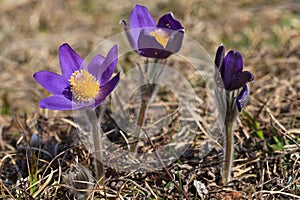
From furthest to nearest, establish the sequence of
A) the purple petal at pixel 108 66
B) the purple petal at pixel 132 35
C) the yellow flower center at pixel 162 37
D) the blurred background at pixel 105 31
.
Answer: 1. the blurred background at pixel 105 31
2. the yellow flower center at pixel 162 37
3. the purple petal at pixel 132 35
4. the purple petal at pixel 108 66

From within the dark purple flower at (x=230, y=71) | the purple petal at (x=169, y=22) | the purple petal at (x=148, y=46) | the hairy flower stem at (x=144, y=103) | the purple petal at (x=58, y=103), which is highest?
the purple petal at (x=169, y=22)

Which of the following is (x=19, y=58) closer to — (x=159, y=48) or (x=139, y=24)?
(x=139, y=24)

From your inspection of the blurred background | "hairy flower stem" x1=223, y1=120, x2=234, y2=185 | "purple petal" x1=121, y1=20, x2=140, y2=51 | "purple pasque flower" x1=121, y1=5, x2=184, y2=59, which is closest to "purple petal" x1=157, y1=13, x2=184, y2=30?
"purple pasque flower" x1=121, y1=5, x2=184, y2=59

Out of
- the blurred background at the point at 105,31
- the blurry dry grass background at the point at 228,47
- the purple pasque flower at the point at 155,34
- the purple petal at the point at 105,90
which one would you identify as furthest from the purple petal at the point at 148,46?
the blurred background at the point at 105,31

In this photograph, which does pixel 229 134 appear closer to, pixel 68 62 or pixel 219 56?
pixel 219 56

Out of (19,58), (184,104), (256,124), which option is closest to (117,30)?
(19,58)

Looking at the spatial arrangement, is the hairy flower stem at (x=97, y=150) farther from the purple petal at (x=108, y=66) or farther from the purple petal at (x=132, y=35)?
the purple petal at (x=132, y=35)

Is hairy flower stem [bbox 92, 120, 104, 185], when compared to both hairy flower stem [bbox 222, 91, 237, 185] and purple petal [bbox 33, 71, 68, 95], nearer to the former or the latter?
purple petal [bbox 33, 71, 68, 95]
